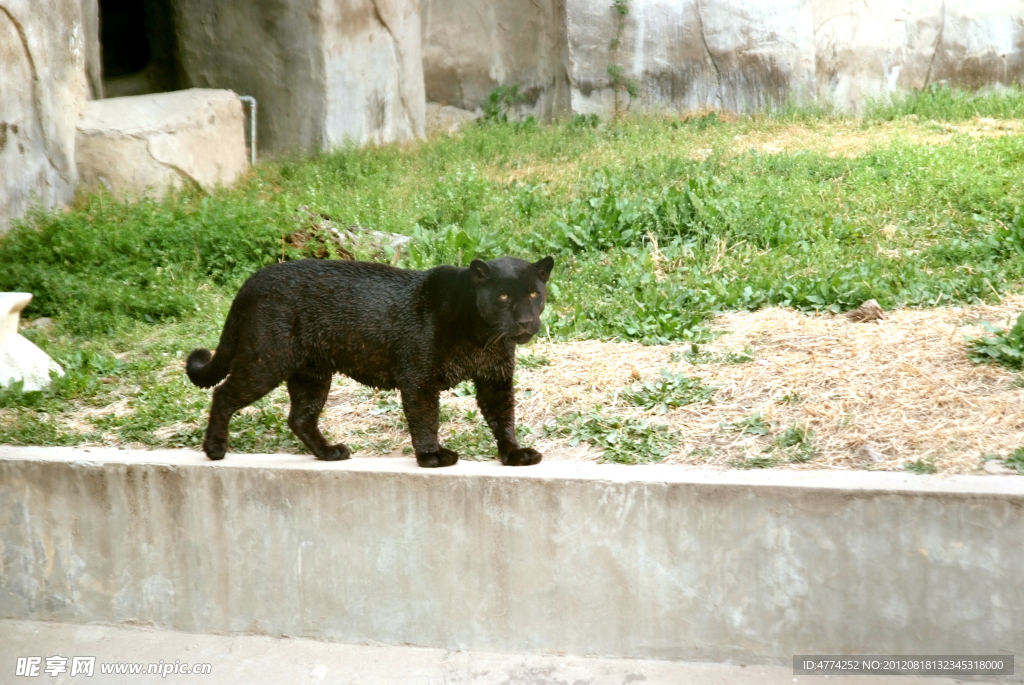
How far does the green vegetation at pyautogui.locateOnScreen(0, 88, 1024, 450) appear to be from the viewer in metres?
6.73

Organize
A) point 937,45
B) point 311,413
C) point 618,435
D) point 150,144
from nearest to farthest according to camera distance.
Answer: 1. point 311,413
2. point 618,435
3. point 150,144
4. point 937,45

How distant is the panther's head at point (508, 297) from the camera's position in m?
4.56

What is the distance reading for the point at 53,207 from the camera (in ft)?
32.6

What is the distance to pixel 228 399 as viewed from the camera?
5031 millimetres

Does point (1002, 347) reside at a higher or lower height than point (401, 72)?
lower

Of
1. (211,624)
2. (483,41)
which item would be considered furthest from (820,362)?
(483,41)

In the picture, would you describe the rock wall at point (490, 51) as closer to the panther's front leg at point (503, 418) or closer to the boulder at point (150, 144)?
Answer: the boulder at point (150, 144)

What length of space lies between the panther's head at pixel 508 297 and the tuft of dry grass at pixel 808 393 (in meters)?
0.89

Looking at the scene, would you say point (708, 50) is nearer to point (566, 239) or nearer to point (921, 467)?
point (566, 239)

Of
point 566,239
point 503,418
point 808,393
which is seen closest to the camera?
point 503,418

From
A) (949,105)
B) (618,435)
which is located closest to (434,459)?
(618,435)

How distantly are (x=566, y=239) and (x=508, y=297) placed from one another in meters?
4.11

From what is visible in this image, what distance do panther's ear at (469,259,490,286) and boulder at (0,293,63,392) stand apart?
3480mm

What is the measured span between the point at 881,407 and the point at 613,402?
4.56ft
